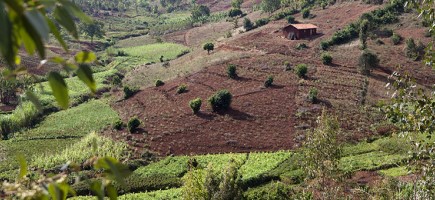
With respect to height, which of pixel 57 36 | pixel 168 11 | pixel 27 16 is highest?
pixel 27 16

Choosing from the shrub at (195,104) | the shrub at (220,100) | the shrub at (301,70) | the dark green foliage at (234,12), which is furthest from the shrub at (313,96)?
the dark green foliage at (234,12)

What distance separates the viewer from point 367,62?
35312mm

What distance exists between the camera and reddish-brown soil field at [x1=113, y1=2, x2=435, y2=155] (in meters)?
28.3

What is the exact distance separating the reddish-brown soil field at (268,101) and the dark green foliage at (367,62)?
1.75 ft

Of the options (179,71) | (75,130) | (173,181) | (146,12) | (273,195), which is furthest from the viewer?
(146,12)

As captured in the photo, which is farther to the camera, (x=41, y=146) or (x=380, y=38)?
(x=380, y=38)

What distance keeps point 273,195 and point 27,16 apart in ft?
60.6

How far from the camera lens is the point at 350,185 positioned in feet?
65.0

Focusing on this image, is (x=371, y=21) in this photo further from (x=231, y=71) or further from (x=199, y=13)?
(x=199, y=13)

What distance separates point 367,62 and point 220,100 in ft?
40.9

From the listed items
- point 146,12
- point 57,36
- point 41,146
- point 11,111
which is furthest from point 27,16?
point 146,12

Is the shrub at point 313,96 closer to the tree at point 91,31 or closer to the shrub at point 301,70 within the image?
the shrub at point 301,70

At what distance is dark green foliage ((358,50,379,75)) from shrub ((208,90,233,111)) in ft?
37.0

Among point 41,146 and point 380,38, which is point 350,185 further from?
point 380,38
